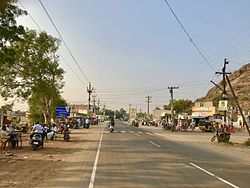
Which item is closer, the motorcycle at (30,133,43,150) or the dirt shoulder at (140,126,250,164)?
the motorcycle at (30,133,43,150)

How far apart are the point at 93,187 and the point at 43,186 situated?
1.38 meters

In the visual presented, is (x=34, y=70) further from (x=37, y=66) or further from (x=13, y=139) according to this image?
(x=13, y=139)

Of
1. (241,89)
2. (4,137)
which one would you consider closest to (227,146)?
(4,137)

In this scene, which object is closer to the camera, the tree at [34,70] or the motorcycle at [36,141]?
the motorcycle at [36,141]

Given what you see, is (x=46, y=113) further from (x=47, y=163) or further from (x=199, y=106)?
(x=199, y=106)

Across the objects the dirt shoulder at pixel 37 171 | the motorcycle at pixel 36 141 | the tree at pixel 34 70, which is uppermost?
the tree at pixel 34 70

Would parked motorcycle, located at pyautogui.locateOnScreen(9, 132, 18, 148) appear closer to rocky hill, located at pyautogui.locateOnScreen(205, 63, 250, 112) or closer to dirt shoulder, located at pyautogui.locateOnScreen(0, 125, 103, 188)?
dirt shoulder, located at pyautogui.locateOnScreen(0, 125, 103, 188)

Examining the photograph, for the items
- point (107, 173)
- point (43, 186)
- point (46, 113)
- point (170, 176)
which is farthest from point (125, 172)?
point (46, 113)

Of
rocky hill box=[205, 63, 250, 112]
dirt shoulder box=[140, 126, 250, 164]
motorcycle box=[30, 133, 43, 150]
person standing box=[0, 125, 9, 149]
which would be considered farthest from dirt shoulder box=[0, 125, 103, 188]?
rocky hill box=[205, 63, 250, 112]

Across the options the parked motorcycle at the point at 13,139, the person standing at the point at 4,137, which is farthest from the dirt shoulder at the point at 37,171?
the parked motorcycle at the point at 13,139

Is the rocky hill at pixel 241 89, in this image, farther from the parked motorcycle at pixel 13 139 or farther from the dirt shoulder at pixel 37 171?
the dirt shoulder at pixel 37 171

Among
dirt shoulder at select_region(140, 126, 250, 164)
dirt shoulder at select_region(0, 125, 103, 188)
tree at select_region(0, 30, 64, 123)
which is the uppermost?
tree at select_region(0, 30, 64, 123)

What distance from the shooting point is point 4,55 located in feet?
79.2

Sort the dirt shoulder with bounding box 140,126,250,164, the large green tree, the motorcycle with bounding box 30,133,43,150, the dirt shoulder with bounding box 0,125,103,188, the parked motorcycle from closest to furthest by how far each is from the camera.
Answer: the dirt shoulder with bounding box 0,125,103,188 → the motorcycle with bounding box 30,133,43,150 → the parked motorcycle → the dirt shoulder with bounding box 140,126,250,164 → the large green tree
